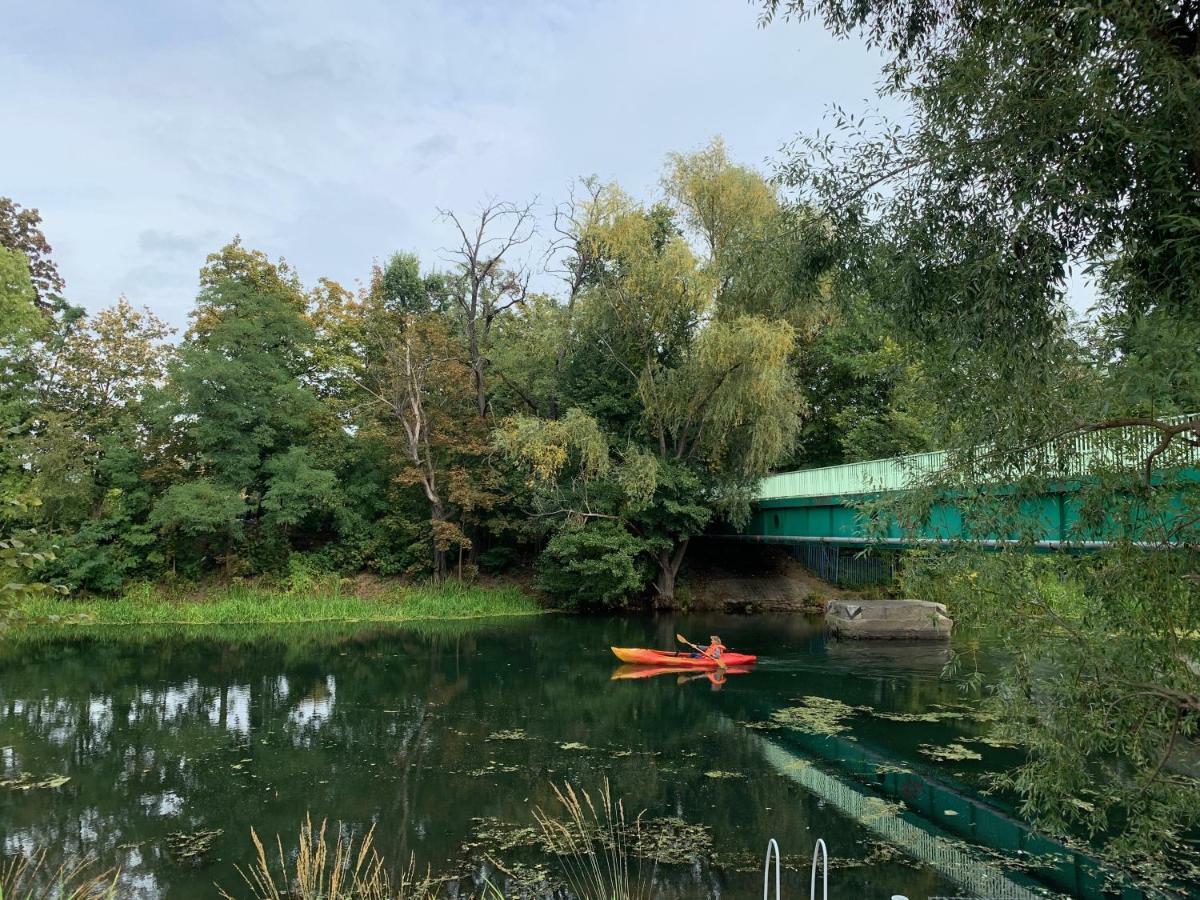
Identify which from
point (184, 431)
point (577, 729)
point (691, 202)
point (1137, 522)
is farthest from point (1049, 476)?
point (184, 431)

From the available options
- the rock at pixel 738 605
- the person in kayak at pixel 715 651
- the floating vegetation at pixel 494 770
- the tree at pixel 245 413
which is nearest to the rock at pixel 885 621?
the person in kayak at pixel 715 651

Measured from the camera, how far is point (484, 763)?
948cm

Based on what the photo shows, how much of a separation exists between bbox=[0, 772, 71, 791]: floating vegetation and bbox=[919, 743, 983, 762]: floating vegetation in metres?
9.89

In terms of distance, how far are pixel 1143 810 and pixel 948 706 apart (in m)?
7.73

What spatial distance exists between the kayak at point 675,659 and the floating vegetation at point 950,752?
225 inches

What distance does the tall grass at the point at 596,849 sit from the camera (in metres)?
6.09

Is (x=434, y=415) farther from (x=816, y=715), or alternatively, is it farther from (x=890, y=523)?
(x=890, y=523)

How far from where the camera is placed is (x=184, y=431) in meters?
25.4

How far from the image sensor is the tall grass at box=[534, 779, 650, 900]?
20.0ft

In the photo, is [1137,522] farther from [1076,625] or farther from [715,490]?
[715,490]

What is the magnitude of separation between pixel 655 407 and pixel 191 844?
1721 centimetres

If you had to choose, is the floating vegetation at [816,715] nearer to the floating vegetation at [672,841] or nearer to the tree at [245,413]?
the floating vegetation at [672,841]

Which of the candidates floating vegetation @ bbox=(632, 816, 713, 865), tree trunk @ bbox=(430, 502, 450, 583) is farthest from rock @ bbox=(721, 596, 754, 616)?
floating vegetation @ bbox=(632, 816, 713, 865)

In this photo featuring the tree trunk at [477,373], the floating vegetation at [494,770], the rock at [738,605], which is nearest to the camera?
the floating vegetation at [494,770]
